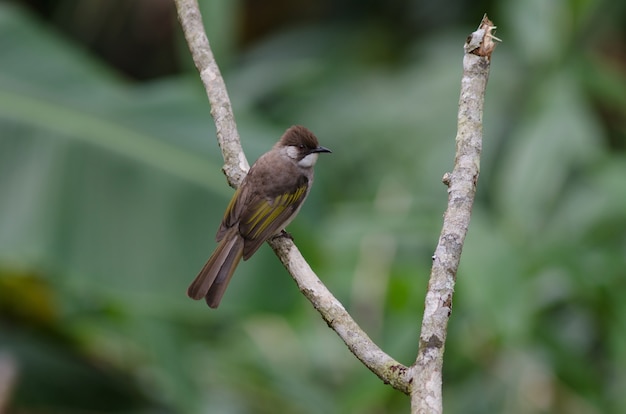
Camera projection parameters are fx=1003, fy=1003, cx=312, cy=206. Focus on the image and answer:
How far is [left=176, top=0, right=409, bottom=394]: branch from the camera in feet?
9.63

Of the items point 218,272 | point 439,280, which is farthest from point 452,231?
point 218,272

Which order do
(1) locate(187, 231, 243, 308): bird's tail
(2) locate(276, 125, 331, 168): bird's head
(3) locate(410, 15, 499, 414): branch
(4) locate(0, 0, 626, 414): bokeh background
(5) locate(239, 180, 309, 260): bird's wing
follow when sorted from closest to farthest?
(3) locate(410, 15, 499, 414): branch → (1) locate(187, 231, 243, 308): bird's tail → (5) locate(239, 180, 309, 260): bird's wing → (2) locate(276, 125, 331, 168): bird's head → (4) locate(0, 0, 626, 414): bokeh background

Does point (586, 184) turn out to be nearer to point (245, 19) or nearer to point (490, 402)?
point (490, 402)

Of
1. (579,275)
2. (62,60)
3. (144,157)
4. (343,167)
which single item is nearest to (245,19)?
(343,167)

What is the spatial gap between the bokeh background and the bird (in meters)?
0.94

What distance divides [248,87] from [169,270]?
12.2ft

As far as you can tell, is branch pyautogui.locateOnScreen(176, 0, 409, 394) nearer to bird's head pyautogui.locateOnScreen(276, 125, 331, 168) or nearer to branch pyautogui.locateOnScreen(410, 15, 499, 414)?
branch pyautogui.locateOnScreen(410, 15, 499, 414)

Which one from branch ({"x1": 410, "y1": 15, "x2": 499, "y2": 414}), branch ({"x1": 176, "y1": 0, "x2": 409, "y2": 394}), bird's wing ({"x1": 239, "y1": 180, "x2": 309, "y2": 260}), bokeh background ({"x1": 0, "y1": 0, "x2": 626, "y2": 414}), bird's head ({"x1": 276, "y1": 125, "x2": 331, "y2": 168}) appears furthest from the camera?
bokeh background ({"x1": 0, "y1": 0, "x2": 626, "y2": 414})

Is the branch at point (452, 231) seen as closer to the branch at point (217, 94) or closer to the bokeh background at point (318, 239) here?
the branch at point (217, 94)

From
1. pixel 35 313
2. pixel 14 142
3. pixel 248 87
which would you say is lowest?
pixel 35 313

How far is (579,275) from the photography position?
5383 millimetres

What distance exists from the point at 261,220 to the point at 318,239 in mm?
1421

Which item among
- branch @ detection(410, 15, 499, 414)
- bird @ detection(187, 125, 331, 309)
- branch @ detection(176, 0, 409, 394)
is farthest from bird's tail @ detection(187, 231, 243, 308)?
branch @ detection(410, 15, 499, 414)

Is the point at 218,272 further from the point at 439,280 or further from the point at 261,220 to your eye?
the point at 439,280
